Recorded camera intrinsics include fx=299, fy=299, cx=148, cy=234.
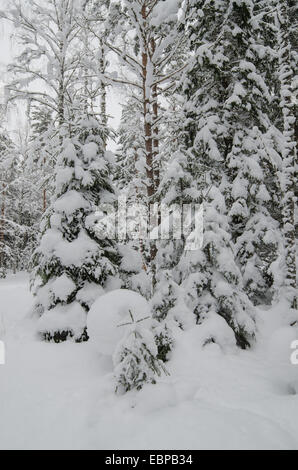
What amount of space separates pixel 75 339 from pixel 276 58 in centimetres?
932

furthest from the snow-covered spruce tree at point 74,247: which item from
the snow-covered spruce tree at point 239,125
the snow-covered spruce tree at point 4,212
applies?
the snow-covered spruce tree at point 4,212

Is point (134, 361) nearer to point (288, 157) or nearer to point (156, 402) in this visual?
point (156, 402)

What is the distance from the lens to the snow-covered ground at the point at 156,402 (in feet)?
9.94

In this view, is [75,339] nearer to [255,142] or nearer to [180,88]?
[255,142]

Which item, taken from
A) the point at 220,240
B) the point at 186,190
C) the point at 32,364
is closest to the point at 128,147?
the point at 186,190

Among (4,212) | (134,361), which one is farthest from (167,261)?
A: (4,212)

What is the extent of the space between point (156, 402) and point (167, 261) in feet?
13.2

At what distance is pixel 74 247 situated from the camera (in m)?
6.40

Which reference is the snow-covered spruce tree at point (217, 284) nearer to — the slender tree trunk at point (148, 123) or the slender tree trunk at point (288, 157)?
the slender tree trunk at point (288, 157)

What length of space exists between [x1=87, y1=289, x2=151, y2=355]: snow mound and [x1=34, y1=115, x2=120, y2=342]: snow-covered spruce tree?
1.59m

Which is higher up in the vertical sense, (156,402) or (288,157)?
(288,157)

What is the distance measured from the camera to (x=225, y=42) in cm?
871

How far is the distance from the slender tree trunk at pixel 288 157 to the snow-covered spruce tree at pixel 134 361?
4645 millimetres

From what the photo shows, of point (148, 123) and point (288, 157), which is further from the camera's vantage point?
point (148, 123)
